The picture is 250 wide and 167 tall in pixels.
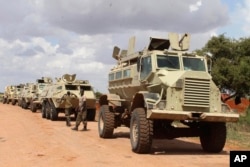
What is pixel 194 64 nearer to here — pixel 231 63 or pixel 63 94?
pixel 63 94

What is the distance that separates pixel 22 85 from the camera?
41.5 m

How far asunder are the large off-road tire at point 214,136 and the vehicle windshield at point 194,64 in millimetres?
1566

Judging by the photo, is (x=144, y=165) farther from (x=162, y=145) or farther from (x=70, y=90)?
(x=70, y=90)

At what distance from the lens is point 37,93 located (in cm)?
3169

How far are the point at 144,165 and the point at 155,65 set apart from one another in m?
3.41

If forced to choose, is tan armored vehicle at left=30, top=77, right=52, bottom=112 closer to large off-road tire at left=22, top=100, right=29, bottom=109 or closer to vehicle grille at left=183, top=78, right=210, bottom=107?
large off-road tire at left=22, top=100, right=29, bottom=109

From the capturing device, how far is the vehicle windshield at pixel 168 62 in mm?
12281

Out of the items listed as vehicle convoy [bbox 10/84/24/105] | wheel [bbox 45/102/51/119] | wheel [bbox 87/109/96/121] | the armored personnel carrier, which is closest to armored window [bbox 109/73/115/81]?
wheel [bbox 87/109/96/121]

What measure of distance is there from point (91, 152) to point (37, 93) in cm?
2078

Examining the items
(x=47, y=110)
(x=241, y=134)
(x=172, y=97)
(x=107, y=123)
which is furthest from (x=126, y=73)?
(x=47, y=110)

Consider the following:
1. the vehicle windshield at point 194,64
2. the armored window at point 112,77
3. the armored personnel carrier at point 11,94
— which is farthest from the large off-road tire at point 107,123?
the armored personnel carrier at point 11,94

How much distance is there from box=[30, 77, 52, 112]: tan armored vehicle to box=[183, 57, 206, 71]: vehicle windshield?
18.3 m

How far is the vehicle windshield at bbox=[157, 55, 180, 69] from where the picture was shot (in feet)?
40.3

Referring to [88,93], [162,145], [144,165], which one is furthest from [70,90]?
[144,165]
